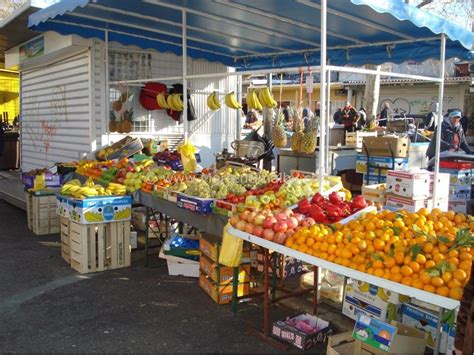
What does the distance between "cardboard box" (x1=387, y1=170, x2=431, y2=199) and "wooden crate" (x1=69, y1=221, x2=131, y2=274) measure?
4.01m

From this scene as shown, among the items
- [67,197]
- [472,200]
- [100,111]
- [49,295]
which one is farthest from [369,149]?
[49,295]

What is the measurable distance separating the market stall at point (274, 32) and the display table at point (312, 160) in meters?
2.10

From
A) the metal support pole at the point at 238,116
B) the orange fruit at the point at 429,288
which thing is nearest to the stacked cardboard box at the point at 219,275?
the orange fruit at the point at 429,288

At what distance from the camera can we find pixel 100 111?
984 cm

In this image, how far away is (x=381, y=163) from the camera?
32.4 ft

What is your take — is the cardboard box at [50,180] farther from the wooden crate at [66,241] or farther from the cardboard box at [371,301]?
the cardboard box at [371,301]

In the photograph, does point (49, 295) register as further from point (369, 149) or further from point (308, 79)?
point (369, 149)

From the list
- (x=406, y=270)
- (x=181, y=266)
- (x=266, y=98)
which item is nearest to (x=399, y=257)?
(x=406, y=270)

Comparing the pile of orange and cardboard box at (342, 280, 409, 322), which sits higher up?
the pile of orange

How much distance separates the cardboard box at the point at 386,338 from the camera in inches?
132

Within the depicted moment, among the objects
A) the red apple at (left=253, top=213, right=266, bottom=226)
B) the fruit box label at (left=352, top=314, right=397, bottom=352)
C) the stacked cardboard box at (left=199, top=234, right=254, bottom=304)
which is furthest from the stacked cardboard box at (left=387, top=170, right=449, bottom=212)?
the fruit box label at (left=352, top=314, right=397, bottom=352)

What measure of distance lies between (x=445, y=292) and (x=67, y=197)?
198 inches

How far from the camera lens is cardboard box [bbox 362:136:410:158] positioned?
9.61m

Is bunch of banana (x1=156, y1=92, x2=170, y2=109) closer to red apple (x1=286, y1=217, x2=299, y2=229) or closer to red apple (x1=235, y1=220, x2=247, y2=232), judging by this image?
red apple (x1=235, y1=220, x2=247, y2=232)
